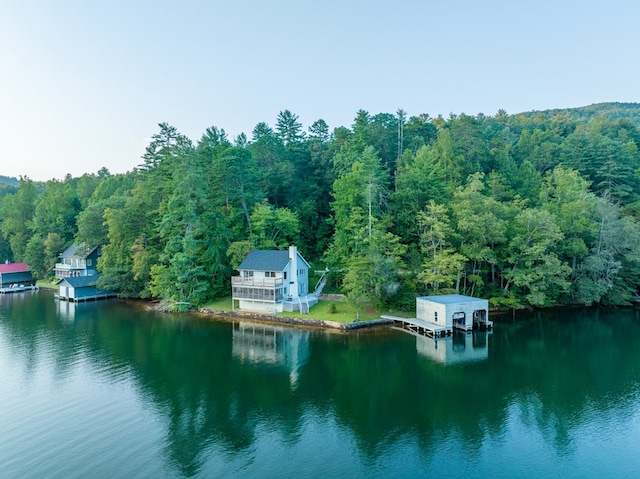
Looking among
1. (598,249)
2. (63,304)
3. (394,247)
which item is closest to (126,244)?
(63,304)

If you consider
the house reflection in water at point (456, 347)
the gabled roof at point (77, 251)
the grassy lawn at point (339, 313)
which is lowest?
the house reflection in water at point (456, 347)

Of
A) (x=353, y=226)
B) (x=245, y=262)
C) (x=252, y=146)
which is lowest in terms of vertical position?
(x=245, y=262)

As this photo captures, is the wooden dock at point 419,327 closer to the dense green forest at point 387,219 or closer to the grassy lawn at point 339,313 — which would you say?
the grassy lawn at point 339,313

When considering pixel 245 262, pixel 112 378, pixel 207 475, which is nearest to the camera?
pixel 207 475

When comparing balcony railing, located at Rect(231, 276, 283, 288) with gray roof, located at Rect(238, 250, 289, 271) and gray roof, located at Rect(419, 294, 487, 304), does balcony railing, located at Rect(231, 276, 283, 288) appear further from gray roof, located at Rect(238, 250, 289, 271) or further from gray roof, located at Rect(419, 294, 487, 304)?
gray roof, located at Rect(419, 294, 487, 304)

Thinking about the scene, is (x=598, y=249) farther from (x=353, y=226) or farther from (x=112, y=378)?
(x=112, y=378)

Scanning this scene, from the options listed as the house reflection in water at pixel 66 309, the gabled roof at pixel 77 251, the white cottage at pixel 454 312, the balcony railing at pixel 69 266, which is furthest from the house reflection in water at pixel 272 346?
the balcony railing at pixel 69 266

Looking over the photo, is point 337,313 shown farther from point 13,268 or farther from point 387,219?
point 13,268
